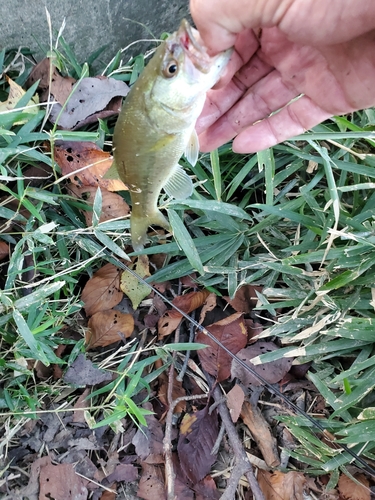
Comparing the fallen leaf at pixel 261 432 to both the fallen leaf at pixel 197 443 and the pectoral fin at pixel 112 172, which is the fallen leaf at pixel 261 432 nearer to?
the fallen leaf at pixel 197 443

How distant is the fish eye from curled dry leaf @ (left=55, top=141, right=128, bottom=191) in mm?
1041

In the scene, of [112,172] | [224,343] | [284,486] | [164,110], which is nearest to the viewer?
[164,110]

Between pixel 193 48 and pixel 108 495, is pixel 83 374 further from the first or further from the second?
pixel 193 48

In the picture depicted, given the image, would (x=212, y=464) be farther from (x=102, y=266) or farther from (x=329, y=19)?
(x=329, y=19)

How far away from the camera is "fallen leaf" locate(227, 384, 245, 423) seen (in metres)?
2.68

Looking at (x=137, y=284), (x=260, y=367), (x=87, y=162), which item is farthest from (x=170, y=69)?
(x=260, y=367)

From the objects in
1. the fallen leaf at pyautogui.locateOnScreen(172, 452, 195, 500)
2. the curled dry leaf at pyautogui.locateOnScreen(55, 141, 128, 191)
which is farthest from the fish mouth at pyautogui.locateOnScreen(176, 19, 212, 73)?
the fallen leaf at pyautogui.locateOnScreen(172, 452, 195, 500)

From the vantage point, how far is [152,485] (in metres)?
2.63

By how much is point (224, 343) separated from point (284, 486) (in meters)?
0.83

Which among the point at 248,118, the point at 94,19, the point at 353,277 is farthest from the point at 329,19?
the point at 94,19

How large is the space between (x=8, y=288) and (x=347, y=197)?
75.4 inches

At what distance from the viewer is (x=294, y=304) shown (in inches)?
101

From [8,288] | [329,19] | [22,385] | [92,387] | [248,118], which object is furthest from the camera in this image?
[92,387]

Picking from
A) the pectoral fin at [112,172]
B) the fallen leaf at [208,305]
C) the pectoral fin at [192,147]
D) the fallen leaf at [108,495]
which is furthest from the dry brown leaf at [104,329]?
the pectoral fin at [192,147]
